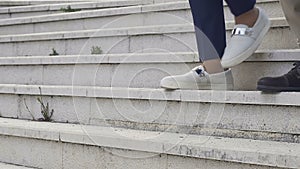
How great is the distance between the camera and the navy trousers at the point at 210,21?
5.08 feet

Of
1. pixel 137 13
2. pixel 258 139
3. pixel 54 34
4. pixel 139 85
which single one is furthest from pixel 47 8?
pixel 258 139

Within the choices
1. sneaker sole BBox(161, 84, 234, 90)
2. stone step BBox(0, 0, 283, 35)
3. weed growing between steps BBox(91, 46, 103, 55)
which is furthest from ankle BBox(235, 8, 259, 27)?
weed growing between steps BBox(91, 46, 103, 55)

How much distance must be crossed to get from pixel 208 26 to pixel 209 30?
15mm

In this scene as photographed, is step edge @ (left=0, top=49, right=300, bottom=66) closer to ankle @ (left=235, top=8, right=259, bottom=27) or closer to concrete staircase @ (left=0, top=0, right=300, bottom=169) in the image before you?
concrete staircase @ (left=0, top=0, right=300, bottom=169)

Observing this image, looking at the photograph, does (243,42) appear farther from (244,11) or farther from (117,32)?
(117,32)

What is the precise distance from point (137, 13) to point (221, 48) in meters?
0.89

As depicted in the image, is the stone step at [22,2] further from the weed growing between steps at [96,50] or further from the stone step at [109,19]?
the weed growing between steps at [96,50]

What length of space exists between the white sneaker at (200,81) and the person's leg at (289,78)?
0.65 feet

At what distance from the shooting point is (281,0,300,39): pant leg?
139 cm

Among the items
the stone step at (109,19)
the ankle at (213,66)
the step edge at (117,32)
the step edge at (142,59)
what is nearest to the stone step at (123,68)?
the step edge at (142,59)

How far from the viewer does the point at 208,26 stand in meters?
1.56

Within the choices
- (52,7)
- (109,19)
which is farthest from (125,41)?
(52,7)

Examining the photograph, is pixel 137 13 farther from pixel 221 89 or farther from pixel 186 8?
pixel 221 89

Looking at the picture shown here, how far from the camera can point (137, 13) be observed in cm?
238
